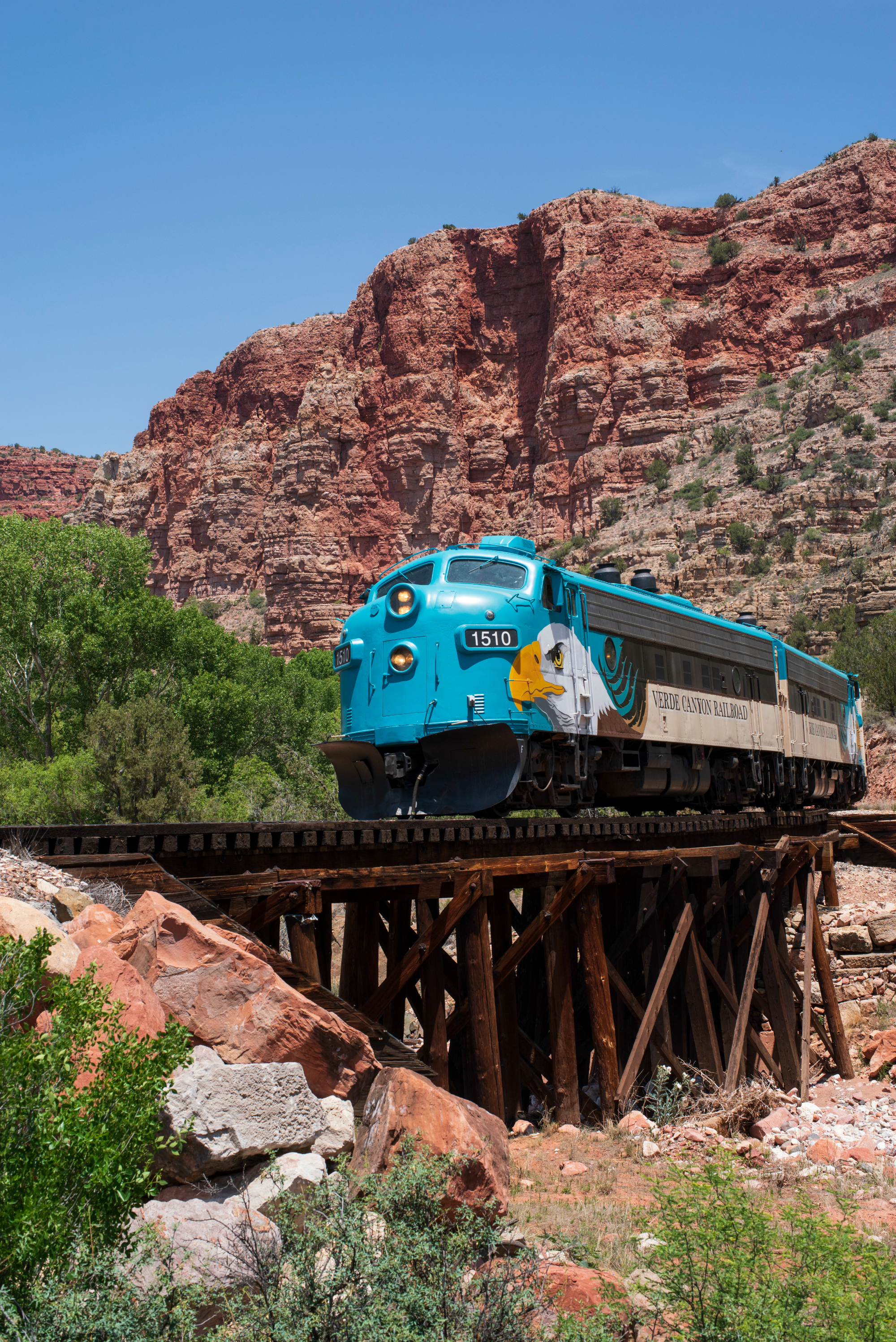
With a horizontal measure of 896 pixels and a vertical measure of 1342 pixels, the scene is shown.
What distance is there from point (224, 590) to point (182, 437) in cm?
2093

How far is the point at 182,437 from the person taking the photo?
10175 cm

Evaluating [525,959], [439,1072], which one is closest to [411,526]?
[525,959]

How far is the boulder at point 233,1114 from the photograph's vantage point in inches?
186

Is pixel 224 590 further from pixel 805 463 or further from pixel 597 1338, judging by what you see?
pixel 597 1338

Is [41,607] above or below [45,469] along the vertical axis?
below

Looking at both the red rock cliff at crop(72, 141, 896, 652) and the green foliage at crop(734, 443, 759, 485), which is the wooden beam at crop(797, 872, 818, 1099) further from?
the red rock cliff at crop(72, 141, 896, 652)

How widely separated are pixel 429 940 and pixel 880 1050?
→ 997 centimetres

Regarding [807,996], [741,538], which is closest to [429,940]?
[807,996]

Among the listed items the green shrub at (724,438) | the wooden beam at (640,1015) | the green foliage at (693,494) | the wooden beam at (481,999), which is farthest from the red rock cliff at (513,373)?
the wooden beam at (481,999)

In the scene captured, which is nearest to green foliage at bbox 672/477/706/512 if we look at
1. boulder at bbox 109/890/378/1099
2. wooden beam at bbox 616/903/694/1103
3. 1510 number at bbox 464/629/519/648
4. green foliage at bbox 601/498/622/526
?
green foliage at bbox 601/498/622/526

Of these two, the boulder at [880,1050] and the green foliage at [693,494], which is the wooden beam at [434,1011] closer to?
the boulder at [880,1050]

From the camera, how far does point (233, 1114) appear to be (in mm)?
4859

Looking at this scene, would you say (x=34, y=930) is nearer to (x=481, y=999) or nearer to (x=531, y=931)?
(x=481, y=999)

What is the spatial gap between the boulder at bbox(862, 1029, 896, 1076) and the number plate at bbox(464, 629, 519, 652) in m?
9.09
